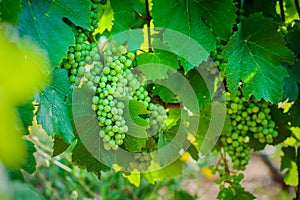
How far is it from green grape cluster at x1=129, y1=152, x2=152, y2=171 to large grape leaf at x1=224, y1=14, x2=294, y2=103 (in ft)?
1.08

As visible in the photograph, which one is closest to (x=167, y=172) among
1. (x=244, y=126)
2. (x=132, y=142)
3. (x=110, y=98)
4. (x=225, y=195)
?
(x=225, y=195)

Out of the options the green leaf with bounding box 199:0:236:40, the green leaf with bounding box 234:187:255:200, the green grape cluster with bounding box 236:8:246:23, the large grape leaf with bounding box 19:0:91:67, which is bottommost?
the green leaf with bounding box 234:187:255:200

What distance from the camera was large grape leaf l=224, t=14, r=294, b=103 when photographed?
1.25 meters

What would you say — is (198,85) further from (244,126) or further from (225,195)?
(225,195)

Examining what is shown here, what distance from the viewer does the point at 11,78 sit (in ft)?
0.98

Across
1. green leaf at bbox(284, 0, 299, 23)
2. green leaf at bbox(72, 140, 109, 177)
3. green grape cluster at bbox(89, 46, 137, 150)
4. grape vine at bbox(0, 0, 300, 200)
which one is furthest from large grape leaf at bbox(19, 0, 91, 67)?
green leaf at bbox(284, 0, 299, 23)

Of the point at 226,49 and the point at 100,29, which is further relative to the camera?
the point at 100,29

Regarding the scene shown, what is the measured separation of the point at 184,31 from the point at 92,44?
219mm

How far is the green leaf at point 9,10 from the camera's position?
847mm

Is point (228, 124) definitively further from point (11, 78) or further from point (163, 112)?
point (11, 78)

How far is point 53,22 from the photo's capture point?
1035 mm

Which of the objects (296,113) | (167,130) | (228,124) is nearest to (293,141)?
(296,113)

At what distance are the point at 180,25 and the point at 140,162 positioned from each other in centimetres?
45

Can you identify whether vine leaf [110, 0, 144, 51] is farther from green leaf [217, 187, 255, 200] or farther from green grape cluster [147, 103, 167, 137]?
green leaf [217, 187, 255, 200]
